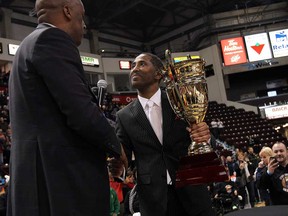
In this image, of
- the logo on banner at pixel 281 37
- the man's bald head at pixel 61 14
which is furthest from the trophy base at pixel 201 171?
the logo on banner at pixel 281 37

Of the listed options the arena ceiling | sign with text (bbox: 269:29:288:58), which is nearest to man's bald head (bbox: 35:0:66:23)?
the arena ceiling

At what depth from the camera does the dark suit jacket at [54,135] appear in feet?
3.78

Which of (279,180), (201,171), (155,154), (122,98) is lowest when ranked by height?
(279,180)

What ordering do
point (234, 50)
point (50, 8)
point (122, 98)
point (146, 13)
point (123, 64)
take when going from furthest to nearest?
point (146, 13) → point (123, 64) → point (234, 50) → point (122, 98) → point (50, 8)

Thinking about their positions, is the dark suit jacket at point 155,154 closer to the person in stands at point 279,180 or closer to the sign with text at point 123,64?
the person in stands at point 279,180

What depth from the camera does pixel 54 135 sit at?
46.3 inches

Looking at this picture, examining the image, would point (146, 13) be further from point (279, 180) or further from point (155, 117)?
point (155, 117)

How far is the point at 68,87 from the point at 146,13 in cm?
1969

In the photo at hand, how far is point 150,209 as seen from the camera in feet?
5.56

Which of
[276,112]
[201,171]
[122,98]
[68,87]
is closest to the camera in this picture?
[68,87]

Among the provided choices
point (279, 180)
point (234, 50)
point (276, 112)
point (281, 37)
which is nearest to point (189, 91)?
point (279, 180)

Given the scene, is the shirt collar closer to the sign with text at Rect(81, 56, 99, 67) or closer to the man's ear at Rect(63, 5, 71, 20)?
the man's ear at Rect(63, 5, 71, 20)

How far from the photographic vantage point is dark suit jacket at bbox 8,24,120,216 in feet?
3.78

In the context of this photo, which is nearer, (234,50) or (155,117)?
(155,117)
